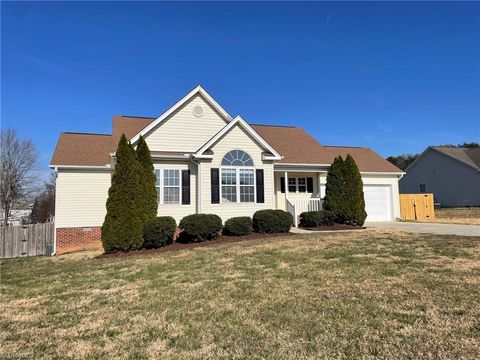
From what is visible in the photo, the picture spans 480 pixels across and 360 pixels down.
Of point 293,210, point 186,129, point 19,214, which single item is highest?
point 186,129

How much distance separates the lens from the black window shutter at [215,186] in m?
17.7

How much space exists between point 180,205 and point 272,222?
4679mm

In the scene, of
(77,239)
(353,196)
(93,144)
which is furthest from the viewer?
(93,144)

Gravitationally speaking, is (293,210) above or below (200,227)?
above

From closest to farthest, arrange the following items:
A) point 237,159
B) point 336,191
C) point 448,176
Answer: point 237,159, point 336,191, point 448,176

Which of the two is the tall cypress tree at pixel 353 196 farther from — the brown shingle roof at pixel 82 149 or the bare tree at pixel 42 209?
the bare tree at pixel 42 209

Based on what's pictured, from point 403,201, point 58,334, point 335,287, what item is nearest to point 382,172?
point 403,201

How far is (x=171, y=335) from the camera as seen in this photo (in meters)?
5.20

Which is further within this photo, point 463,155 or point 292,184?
point 463,155

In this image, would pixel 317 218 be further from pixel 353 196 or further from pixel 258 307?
pixel 258 307

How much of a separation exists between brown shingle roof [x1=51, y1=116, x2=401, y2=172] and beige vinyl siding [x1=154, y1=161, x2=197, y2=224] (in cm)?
336

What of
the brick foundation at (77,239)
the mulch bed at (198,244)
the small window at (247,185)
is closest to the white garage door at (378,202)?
the small window at (247,185)

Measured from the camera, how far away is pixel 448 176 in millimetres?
36125

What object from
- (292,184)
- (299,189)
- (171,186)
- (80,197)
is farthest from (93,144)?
(299,189)
